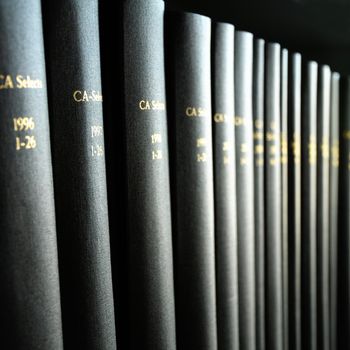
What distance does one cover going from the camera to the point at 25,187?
266mm

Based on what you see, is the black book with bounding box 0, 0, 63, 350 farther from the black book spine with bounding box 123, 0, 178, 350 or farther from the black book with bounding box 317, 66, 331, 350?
the black book with bounding box 317, 66, 331, 350

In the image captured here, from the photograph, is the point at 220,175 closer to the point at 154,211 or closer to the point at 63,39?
the point at 154,211

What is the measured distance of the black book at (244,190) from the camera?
0.48 meters

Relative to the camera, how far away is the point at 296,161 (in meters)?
0.60

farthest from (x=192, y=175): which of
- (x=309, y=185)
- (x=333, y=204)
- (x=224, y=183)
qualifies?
(x=333, y=204)

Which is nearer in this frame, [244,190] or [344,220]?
[244,190]

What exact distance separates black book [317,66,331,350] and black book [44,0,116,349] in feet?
1.40

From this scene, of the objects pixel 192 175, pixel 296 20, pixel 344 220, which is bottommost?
pixel 344 220

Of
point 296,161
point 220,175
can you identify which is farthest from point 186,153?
point 296,161

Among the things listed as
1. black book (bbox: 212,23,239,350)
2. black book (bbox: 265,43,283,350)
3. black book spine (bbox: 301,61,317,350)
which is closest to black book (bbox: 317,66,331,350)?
black book spine (bbox: 301,61,317,350)

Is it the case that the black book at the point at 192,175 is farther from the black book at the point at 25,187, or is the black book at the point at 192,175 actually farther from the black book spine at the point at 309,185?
the black book spine at the point at 309,185

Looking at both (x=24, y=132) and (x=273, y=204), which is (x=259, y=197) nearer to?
(x=273, y=204)

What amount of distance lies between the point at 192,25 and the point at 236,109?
0.42 feet

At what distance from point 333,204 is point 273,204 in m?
0.21
